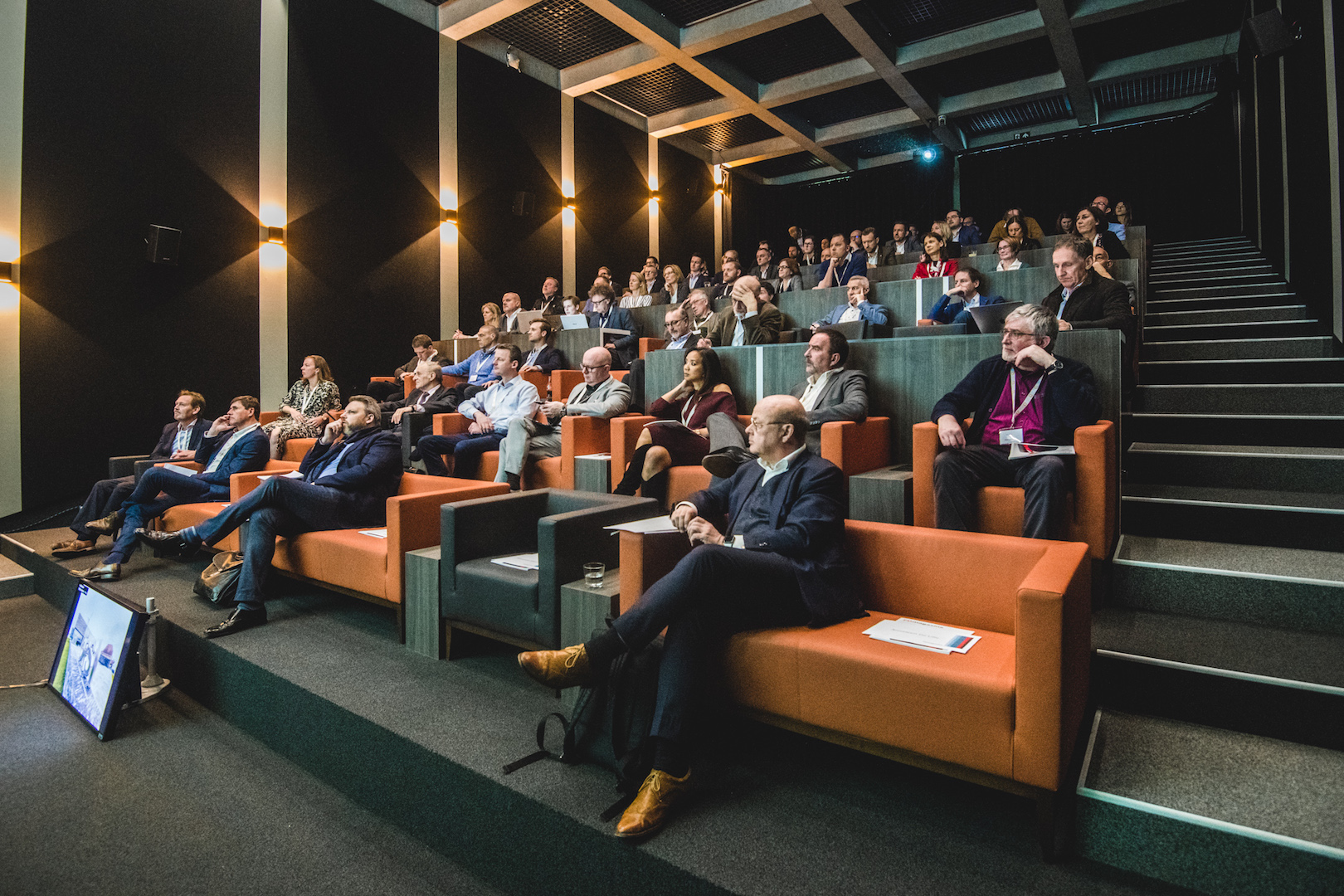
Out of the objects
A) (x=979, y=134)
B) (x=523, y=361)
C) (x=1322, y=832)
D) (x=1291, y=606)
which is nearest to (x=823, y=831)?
(x=1322, y=832)

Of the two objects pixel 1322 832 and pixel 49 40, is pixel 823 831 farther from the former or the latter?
pixel 49 40

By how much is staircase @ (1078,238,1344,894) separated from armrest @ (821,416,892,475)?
0.91 m

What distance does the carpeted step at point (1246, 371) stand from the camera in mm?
3168

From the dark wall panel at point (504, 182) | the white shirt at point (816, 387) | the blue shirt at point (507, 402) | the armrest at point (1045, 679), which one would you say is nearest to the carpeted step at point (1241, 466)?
the white shirt at point (816, 387)

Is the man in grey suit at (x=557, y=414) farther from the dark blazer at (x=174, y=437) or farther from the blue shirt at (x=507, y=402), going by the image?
the dark blazer at (x=174, y=437)

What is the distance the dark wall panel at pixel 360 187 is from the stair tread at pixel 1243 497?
6.06 m

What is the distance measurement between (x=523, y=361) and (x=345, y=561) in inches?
111

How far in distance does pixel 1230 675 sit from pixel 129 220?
6.59 metres

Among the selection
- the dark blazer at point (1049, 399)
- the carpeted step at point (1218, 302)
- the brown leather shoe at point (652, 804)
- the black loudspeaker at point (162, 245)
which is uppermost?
the black loudspeaker at point (162, 245)

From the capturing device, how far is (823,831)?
147 cm

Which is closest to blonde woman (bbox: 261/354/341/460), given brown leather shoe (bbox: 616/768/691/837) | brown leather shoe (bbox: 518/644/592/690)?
brown leather shoe (bbox: 518/644/592/690)

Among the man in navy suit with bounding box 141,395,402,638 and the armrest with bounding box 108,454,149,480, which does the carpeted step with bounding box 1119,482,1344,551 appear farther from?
the armrest with bounding box 108,454,149,480

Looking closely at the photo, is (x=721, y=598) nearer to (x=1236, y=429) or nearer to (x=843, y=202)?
(x=1236, y=429)

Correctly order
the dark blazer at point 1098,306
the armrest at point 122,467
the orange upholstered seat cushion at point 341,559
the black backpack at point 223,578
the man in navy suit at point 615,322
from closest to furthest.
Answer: the orange upholstered seat cushion at point 341,559, the black backpack at point 223,578, the dark blazer at point 1098,306, the armrest at point 122,467, the man in navy suit at point 615,322
